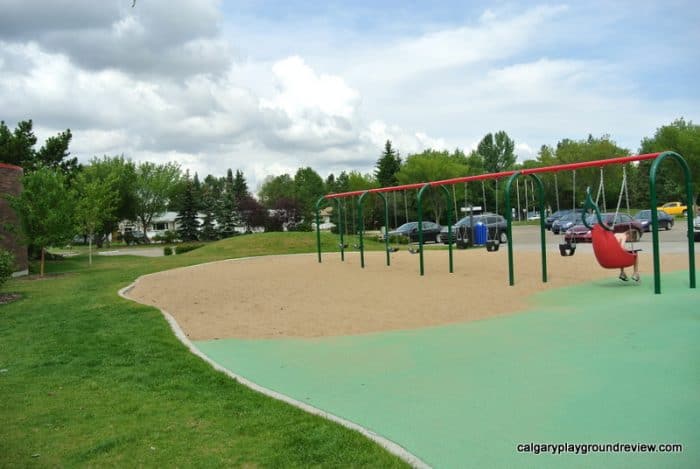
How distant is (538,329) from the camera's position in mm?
7832

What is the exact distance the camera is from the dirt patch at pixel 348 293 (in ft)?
30.7

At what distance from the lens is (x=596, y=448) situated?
386 cm

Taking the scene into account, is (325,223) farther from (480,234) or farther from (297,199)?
(480,234)

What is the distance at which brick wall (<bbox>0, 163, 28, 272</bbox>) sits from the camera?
2102cm

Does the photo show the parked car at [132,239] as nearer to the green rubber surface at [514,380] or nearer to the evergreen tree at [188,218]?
the evergreen tree at [188,218]

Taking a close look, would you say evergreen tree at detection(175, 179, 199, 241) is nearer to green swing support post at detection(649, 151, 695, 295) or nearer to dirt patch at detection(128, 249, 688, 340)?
dirt patch at detection(128, 249, 688, 340)

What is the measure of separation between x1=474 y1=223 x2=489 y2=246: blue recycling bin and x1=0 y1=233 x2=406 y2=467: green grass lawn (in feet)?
34.4

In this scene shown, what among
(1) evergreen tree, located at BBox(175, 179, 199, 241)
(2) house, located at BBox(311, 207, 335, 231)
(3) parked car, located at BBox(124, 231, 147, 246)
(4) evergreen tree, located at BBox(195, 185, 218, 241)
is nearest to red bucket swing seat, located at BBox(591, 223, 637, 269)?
(2) house, located at BBox(311, 207, 335, 231)

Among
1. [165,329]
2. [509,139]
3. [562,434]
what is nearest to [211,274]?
[165,329]

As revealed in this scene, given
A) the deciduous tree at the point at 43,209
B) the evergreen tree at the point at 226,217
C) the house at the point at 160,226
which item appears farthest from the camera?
the house at the point at 160,226

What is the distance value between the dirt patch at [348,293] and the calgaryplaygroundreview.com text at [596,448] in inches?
187

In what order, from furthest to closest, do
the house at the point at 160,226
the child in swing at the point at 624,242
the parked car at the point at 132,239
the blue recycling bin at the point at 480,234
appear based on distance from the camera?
the parked car at the point at 132,239
the house at the point at 160,226
the blue recycling bin at the point at 480,234
the child in swing at the point at 624,242

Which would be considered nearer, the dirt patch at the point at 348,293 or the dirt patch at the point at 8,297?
the dirt patch at the point at 348,293

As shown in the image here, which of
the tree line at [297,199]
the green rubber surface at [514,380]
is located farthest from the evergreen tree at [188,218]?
the green rubber surface at [514,380]
